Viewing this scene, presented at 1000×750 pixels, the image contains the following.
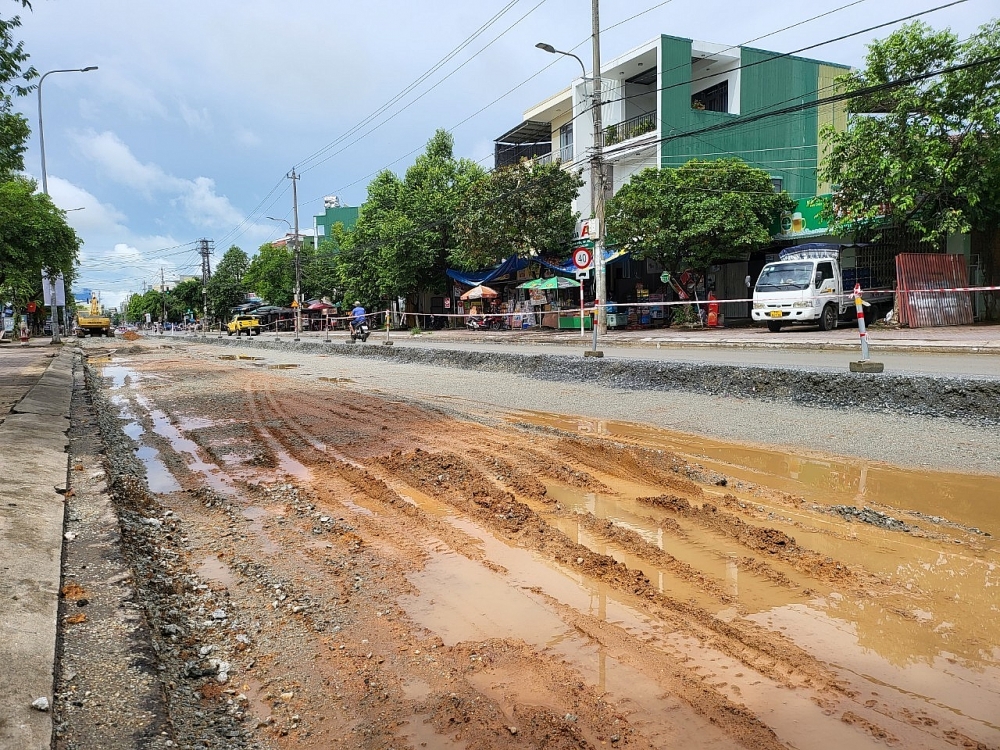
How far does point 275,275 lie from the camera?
202 feet

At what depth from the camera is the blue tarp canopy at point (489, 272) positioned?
3322 cm

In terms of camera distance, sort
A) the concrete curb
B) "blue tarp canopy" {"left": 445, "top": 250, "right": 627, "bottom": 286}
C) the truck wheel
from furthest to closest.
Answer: "blue tarp canopy" {"left": 445, "top": 250, "right": 627, "bottom": 286}, the truck wheel, the concrete curb

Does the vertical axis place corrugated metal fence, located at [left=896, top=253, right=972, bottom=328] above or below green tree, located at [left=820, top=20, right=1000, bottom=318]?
below

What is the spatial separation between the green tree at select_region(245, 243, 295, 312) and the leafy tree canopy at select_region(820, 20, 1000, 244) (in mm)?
50207

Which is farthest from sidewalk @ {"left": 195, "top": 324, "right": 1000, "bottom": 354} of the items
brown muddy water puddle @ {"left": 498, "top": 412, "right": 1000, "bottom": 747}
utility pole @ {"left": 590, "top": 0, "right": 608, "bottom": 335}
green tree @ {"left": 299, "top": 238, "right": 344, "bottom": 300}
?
green tree @ {"left": 299, "top": 238, "right": 344, "bottom": 300}

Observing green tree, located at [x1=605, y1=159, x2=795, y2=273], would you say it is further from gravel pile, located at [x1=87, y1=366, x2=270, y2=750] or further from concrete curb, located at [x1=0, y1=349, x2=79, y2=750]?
gravel pile, located at [x1=87, y1=366, x2=270, y2=750]

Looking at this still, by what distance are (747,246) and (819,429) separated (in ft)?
59.3

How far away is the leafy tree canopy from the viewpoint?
1803 centimetres

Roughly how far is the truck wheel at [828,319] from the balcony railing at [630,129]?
12.2 meters

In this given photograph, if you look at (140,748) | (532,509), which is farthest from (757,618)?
(140,748)

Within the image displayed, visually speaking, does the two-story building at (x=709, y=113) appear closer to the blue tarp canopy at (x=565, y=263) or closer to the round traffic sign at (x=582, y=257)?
the blue tarp canopy at (x=565, y=263)

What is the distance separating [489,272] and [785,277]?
18731mm

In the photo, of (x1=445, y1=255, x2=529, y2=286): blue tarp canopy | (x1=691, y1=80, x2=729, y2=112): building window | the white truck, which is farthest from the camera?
(x1=445, y1=255, x2=529, y2=286): blue tarp canopy

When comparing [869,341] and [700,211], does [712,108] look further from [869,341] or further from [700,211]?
[869,341]
